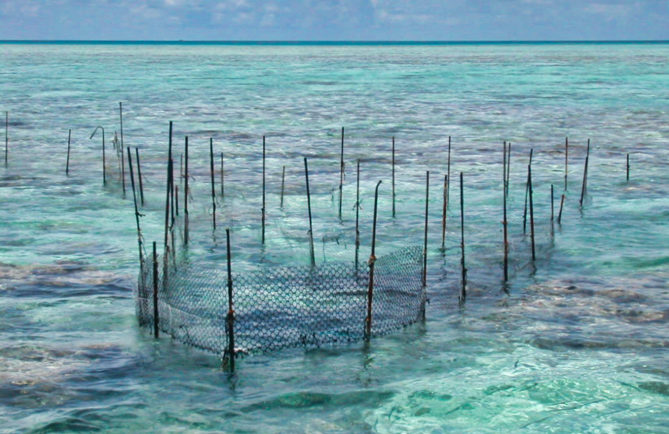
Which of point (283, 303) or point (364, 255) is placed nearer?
point (283, 303)

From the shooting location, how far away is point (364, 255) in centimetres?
1781

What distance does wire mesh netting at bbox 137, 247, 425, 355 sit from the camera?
12.8m

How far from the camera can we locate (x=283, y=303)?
46.8 ft

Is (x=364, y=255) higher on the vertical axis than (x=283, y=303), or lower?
higher

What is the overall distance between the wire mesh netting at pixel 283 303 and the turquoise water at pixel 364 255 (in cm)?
37

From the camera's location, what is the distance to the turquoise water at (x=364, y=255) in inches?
434

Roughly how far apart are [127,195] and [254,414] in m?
13.6

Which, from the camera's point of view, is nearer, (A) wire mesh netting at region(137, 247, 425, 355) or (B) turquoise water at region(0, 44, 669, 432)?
(B) turquoise water at region(0, 44, 669, 432)

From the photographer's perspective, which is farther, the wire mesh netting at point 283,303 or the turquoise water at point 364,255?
the wire mesh netting at point 283,303

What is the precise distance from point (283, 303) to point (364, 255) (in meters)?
3.87

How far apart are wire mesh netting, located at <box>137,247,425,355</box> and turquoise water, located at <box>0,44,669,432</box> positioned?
37 centimetres

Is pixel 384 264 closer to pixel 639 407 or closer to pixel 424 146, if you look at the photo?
pixel 639 407

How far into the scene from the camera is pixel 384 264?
1596 cm

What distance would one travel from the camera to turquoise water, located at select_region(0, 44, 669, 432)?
11031 mm
